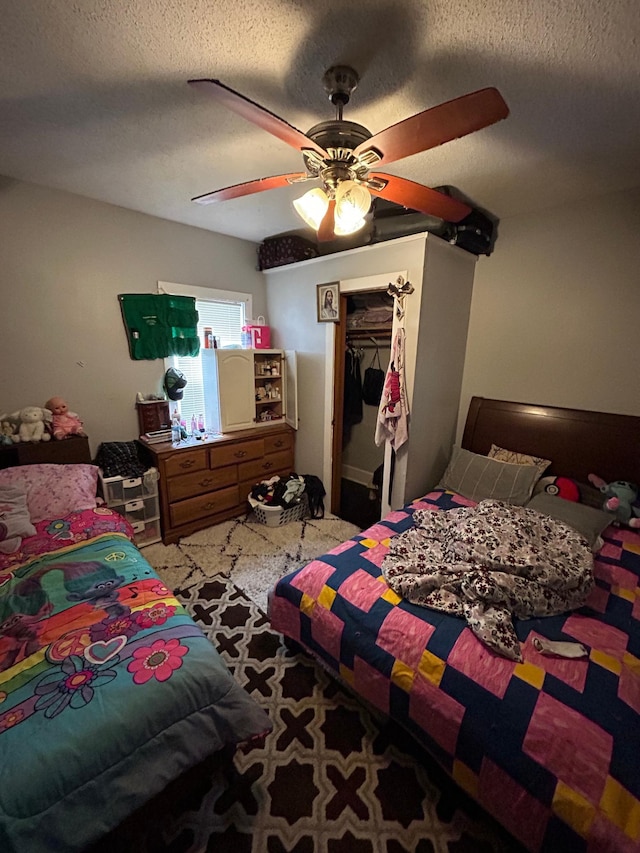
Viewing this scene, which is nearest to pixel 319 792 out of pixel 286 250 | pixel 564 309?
pixel 564 309

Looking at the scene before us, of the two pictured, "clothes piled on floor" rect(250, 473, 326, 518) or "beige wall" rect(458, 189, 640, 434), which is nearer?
"beige wall" rect(458, 189, 640, 434)

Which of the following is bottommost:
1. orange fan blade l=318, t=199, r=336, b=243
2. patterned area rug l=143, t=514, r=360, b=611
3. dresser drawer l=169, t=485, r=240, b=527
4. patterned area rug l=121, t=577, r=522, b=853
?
patterned area rug l=121, t=577, r=522, b=853

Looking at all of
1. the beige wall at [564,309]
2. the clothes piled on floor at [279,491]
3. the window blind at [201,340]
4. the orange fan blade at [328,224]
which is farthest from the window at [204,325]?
the beige wall at [564,309]

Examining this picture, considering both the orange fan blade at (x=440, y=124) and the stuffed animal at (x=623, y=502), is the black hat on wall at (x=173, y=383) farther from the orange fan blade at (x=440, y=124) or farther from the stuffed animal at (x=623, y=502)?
the stuffed animal at (x=623, y=502)

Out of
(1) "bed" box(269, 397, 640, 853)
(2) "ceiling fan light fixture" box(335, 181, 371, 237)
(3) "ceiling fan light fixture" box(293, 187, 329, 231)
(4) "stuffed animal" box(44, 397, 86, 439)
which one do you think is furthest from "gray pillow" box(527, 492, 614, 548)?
(4) "stuffed animal" box(44, 397, 86, 439)

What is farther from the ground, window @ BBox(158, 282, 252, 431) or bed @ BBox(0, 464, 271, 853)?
window @ BBox(158, 282, 252, 431)

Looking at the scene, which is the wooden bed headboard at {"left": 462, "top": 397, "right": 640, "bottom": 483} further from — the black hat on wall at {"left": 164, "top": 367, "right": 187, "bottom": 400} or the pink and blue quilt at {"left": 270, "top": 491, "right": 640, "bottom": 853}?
the black hat on wall at {"left": 164, "top": 367, "right": 187, "bottom": 400}

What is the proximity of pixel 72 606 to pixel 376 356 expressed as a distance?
3.19 meters

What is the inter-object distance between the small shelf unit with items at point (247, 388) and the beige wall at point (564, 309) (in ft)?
5.71

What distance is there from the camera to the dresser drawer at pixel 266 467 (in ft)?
10.3

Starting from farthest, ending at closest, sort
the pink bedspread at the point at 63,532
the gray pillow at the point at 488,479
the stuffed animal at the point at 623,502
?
the gray pillow at the point at 488,479, the stuffed animal at the point at 623,502, the pink bedspread at the point at 63,532

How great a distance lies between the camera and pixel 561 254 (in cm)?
Answer: 242

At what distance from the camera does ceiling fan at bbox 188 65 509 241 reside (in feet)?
3.04

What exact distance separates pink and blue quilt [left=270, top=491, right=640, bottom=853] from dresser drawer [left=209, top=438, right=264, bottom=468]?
1480mm
